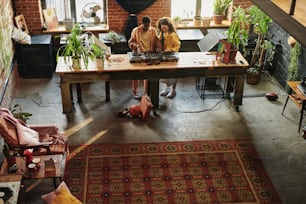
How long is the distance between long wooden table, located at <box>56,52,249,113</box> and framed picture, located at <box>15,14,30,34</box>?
5.97 feet

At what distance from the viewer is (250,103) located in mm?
7789

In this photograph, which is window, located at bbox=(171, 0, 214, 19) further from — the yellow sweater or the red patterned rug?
the red patterned rug

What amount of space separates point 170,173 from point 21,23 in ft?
14.7

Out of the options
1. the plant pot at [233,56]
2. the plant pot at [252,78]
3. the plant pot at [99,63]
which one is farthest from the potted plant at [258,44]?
the plant pot at [99,63]

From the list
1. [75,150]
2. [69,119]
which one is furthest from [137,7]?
[75,150]

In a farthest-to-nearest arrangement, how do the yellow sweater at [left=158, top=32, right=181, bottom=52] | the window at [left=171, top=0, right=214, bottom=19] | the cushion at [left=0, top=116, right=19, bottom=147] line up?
the window at [left=171, top=0, right=214, bottom=19]
the yellow sweater at [left=158, top=32, right=181, bottom=52]
the cushion at [left=0, top=116, right=19, bottom=147]

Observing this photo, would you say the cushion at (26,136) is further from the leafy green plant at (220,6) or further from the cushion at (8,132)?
the leafy green plant at (220,6)

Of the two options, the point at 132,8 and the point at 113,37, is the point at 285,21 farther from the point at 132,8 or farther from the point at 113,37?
the point at 132,8

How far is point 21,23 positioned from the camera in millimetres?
8578

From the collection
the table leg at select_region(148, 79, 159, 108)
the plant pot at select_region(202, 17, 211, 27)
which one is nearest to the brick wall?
the plant pot at select_region(202, 17, 211, 27)

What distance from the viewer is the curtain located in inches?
348

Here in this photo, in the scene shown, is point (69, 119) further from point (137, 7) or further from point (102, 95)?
point (137, 7)

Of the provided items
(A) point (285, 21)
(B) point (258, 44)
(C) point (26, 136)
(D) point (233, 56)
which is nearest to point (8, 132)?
(C) point (26, 136)

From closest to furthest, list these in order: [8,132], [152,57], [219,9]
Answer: [8,132], [152,57], [219,9]
